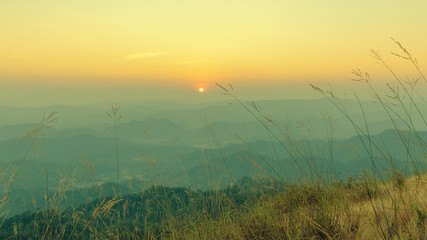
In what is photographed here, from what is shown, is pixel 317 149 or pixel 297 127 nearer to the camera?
pixel 297 127

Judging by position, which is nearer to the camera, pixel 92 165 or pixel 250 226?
pixel 250 226

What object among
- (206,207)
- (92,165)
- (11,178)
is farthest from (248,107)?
(11,178)

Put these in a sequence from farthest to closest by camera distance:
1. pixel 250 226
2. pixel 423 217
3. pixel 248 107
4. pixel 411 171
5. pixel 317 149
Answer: pixel 317 149 < pixel 248 107 < pixel 411 171 < pixel 250 226 < pixel 423 217

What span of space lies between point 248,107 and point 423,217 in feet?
6.87

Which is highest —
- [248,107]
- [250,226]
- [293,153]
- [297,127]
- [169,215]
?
[248,107]

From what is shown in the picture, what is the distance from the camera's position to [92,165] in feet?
11.8

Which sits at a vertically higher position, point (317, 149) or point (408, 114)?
point (408, 114)

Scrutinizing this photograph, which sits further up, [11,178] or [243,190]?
[11,178]

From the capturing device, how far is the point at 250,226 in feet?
7.80

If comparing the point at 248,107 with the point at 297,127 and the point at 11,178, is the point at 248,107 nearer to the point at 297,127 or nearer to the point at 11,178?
the point at 297,127

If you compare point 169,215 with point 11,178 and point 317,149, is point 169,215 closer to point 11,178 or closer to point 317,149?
point 11,178

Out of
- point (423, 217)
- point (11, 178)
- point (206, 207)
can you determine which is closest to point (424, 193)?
point (423, 217)

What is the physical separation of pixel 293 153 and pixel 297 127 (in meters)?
0.54

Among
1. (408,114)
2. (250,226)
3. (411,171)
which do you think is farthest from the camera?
(411,171)
